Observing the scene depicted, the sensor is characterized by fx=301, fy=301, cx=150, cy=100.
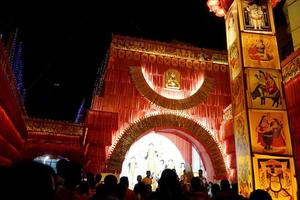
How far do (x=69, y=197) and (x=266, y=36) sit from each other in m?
5.13

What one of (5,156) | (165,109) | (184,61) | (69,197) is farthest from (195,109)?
(69,197)

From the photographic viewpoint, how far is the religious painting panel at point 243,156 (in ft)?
17.7

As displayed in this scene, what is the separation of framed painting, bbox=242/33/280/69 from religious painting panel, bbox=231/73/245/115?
0.36 metres

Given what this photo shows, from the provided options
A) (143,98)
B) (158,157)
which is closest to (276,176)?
(143,98)

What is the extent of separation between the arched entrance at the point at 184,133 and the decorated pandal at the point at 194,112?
0.11 ft

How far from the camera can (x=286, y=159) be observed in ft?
17.9

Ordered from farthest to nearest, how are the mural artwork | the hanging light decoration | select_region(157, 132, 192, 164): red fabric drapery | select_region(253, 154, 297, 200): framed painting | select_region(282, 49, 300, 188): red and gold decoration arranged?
select_region(157, 132, 192, 164): red fabric drapery → the hanging light decoration → select_region(282, 49, 300, 188): red and gold decoration → the mural artwork → select_region(253, 154, 297, 200): framed painting

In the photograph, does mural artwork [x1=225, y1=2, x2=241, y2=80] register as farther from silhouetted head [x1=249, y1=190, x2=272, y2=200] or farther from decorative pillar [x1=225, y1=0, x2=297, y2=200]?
silhouetted head [x1=249, y1=190, x2=272, y2=200]

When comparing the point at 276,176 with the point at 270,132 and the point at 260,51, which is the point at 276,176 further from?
the point at 260,51

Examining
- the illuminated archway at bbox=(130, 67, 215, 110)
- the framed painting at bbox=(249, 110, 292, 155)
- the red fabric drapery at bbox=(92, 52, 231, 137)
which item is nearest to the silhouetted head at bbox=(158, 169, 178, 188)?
the framed painting at bbox=(249, 110, 292, 155)

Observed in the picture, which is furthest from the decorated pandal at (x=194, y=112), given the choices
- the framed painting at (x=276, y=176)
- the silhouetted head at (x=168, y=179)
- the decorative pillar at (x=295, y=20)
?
the silhouetted head at (x=168, y=179)

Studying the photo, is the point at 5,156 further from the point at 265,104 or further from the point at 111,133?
the point at 265,104

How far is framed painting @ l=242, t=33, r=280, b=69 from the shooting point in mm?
5938

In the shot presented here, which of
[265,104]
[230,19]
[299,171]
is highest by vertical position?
[230,19]
